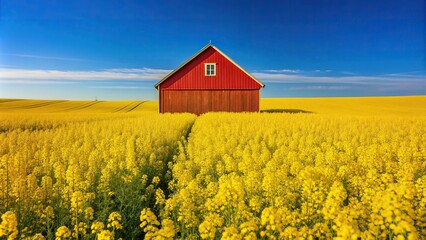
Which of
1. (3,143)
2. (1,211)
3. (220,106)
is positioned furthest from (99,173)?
(220,106)

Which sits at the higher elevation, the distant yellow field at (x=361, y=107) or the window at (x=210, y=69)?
the window at (x=210, y=69)

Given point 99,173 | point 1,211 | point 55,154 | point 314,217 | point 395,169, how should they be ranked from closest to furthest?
point 314,217, point 1,211, point 395,169, point 99,173, point 55,154

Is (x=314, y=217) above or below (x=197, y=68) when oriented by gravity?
below

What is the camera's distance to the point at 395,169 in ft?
23.6

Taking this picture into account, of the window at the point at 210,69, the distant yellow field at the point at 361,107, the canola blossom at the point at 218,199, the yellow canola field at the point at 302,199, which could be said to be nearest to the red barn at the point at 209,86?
the window at the point at 210,69

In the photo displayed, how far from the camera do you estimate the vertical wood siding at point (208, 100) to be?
3306 cm

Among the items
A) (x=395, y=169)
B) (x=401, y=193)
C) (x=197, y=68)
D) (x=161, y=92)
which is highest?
(x=197, y=68)

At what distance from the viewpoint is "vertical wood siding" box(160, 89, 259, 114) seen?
3306 centimetres

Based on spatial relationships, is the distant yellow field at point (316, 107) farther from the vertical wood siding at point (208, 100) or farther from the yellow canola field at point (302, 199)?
the yellow canola field at point (302, 199)

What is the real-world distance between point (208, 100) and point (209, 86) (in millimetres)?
1582

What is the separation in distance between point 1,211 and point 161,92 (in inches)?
1113

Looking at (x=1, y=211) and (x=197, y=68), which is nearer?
(x=1, y=211)

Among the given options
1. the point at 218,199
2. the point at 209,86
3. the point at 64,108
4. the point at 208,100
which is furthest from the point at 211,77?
the point at 64,108

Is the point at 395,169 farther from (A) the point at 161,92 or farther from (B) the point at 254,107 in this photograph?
(A) the point at 161,92
